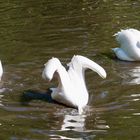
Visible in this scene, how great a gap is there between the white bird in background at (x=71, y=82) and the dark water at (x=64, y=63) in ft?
0.53

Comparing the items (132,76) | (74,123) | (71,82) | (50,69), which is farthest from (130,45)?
(74,123)

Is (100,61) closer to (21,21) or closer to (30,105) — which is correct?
(30,105)

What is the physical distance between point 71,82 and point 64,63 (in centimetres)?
214

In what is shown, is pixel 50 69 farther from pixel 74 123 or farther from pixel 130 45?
pixel 130 45

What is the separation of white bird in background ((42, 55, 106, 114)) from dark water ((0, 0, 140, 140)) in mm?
162

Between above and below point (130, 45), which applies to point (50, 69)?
below

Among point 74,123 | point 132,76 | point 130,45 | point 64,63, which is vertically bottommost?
point 74,123

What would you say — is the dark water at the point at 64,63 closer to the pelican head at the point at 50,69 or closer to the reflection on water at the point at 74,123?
the reflection on water at the point at 74,123

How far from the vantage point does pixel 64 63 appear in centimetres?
1171

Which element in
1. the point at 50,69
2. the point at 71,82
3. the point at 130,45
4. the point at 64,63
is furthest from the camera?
the point at 130,45

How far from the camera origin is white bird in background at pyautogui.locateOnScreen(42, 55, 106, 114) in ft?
30.2

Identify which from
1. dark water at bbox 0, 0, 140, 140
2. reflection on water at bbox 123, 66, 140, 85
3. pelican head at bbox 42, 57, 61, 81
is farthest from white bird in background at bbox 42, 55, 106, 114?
reflection on water at bbox 123, 66, 140, 85

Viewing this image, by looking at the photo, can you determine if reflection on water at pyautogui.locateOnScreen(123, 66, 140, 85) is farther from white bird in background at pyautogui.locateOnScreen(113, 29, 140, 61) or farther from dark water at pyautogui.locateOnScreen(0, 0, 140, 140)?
white bird in background at pyautogui.locateOnScreen(113, 29, 140, 61)

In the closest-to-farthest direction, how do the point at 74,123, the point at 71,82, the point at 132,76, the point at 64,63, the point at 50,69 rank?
the point at 74,123
the point at 50,69
the point at 71,82
the point at 132,76
the point at 64,63
